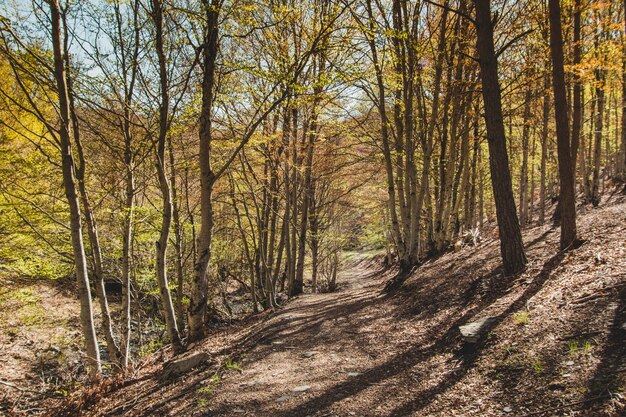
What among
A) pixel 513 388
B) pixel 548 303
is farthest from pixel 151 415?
pixel 548 303

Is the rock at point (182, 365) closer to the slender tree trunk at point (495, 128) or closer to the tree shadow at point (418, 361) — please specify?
the tree shadow at point (418, 361)

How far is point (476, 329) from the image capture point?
4.50 metres

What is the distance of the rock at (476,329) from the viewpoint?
435 centimetres

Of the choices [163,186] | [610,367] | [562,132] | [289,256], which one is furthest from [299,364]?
[289,256]

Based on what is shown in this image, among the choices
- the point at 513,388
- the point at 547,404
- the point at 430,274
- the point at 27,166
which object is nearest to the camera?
the point at 547,404

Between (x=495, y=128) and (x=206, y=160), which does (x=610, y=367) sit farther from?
(x=206, y=160)

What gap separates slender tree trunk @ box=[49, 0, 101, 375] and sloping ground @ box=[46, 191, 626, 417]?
111 centimetres

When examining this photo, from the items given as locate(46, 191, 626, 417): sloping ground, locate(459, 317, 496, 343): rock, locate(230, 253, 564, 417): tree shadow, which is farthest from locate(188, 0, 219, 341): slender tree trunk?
locate(459, 317, 496, 343): rock

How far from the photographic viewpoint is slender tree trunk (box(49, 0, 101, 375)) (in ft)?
18.6

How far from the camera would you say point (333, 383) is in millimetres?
4340

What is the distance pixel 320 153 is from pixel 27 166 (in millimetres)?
8169

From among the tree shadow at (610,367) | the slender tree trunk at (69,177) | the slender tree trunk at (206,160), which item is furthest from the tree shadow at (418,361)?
the slender tree trunk at (69,177)

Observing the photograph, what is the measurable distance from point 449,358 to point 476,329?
1.71 feet

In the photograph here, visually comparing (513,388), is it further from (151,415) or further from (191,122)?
(191,122)
